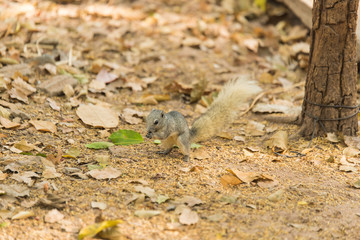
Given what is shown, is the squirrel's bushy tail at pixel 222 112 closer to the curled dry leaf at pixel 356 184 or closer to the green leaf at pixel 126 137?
the green leaf at pixel 126 137

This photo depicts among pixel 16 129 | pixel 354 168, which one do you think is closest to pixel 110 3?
pixel 16 129

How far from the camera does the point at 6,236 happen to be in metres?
2.57

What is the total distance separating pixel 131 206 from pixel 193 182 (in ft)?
2.08

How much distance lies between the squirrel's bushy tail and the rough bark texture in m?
0.64

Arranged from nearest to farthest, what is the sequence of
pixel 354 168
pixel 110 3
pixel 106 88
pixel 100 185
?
pixel 100 185 < pixel 354 168 < pixel 106 88 < pixel 110 3

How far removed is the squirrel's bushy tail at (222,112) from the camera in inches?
163

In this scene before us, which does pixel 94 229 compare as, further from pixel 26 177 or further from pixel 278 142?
pixel 278 142

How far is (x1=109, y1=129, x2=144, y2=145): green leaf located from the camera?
4.04 meters

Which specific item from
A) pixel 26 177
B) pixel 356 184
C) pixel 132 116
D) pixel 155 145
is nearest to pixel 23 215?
pixel 26 177

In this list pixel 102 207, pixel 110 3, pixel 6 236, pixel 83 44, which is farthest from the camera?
pixel 110 3

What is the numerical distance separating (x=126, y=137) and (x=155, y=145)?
0.34 metres

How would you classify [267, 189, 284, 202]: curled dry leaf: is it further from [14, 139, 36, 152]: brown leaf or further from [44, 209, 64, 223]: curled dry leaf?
[14, 139, 36, 152]: brown leaf

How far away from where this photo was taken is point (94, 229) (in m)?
2.58

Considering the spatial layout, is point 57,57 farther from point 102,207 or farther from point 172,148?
point 102,207
